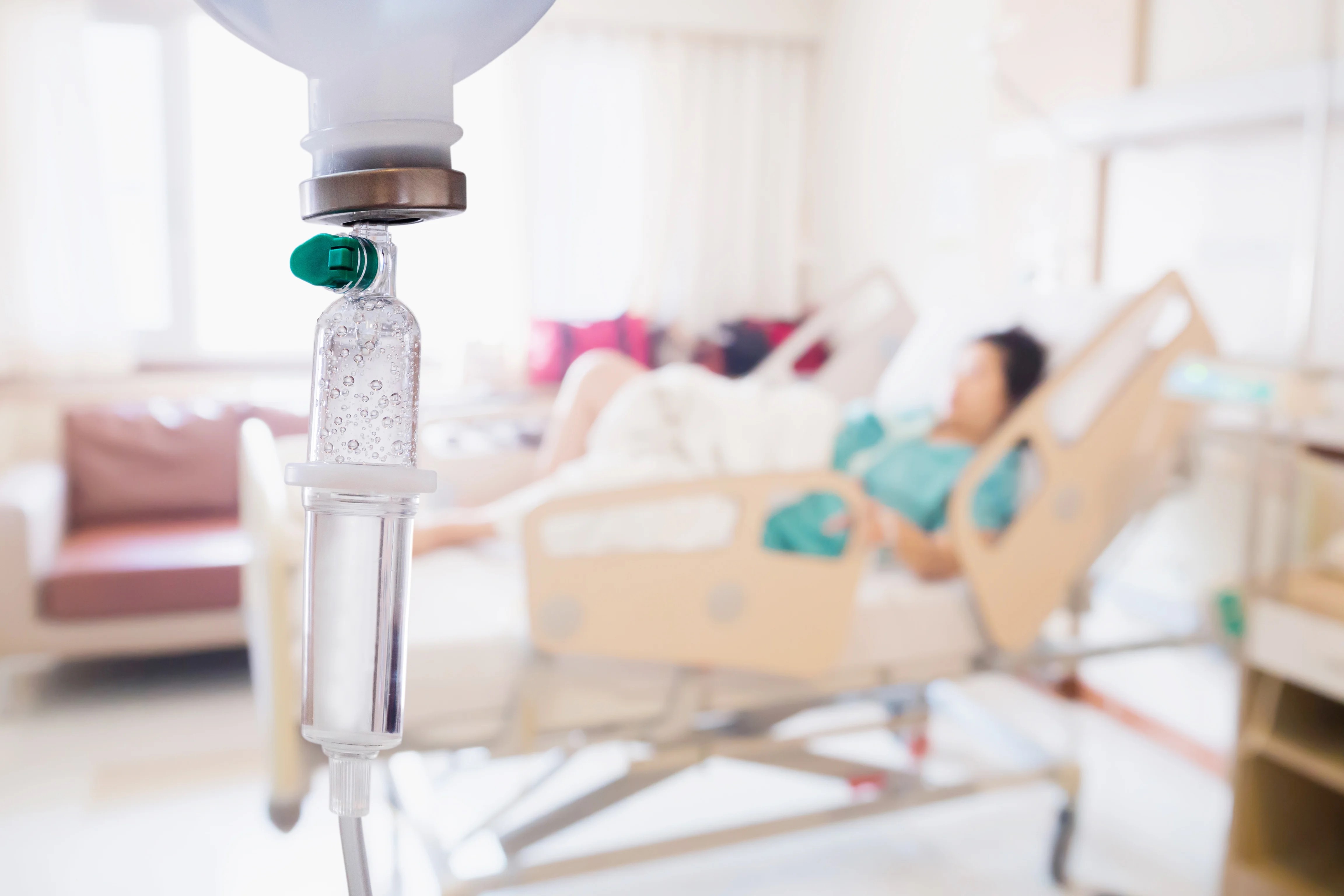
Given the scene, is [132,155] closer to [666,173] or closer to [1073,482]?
[666,173]

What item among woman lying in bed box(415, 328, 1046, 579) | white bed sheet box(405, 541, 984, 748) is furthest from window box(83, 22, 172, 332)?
white bed sheet box(405, 541, 984, 748)

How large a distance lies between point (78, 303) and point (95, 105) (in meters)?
0.63

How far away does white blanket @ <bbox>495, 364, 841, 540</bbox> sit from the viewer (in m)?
1.97

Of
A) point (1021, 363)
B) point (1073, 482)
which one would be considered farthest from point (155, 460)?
point (1073, 482)

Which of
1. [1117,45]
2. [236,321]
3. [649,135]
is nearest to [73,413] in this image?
[236,321]

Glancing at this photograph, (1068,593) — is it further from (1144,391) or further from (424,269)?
(424,269)

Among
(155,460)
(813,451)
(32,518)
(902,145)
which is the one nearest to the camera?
(813,451)

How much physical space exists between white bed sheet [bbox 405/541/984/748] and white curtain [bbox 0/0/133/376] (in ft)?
7.06

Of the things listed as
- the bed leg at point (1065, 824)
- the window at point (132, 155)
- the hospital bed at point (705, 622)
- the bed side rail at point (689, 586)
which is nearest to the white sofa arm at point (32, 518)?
the window at point (132, 155)

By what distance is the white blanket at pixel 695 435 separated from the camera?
197 centimetres

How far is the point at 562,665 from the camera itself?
4.88 feet

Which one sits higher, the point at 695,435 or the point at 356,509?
the point at 356,509

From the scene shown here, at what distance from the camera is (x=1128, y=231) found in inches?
99.4

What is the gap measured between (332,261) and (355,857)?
18 centimetres
